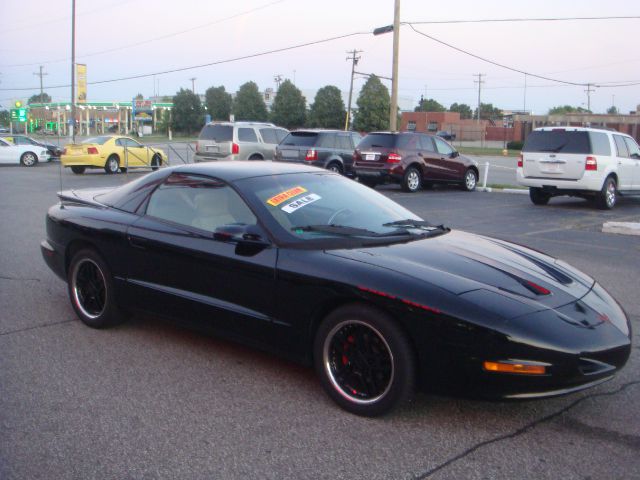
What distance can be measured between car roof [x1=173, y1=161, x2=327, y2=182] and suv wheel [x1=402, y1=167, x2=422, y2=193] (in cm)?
1328

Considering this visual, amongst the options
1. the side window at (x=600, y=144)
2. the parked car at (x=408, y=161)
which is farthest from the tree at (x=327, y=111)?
the side window at (x=600, y=144)

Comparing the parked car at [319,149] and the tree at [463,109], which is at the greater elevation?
the tree at [463,109]

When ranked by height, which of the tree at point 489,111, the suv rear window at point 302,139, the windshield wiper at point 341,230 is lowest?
the windshield wiper at point 341,230

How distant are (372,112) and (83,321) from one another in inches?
2057

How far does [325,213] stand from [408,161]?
14.3 m

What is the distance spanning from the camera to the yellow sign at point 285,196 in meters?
4.71

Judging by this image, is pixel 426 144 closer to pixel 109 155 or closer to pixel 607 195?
pixel 607 195

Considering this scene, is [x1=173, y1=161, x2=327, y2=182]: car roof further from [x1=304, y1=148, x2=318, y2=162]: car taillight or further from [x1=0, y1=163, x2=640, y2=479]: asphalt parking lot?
[x1=304, y1=148, x2=318, y2=162]: car taillight

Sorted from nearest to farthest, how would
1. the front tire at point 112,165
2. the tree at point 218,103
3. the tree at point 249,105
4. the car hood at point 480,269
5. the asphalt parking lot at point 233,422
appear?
the asphalt parking lot at point 233,422 → the car hood at point 480,269 → the front tire at point 112,165 → the tree at point 249,105 → the tree at point 218,103

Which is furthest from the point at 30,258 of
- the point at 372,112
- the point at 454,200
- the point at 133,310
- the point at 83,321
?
the point at 372,112

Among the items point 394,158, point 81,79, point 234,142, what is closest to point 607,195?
point 394,158

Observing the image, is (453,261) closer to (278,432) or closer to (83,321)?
(278,432)

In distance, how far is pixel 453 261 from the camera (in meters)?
4.25

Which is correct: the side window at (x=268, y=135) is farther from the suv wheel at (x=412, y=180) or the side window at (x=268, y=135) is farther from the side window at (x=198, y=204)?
the side window at (x=198, y=204)
